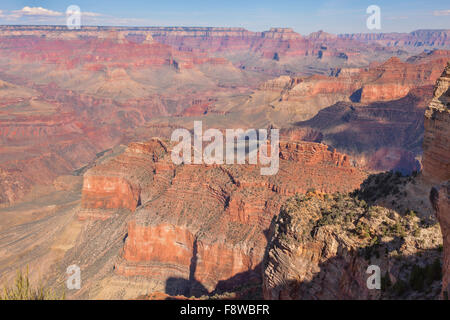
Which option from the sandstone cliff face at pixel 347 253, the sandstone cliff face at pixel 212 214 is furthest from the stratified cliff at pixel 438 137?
the sandstone cliff face at pixel 212 214

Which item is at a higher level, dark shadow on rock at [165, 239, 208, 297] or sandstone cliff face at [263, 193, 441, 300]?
sandstone cliff face at [263, 193, 441, 300]

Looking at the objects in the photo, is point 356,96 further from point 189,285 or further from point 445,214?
point 445,214

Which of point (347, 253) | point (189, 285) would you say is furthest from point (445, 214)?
point (189, 285)

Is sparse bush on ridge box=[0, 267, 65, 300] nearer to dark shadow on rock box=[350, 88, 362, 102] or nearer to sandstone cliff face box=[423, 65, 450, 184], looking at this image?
sandstone cliff face box=[423, 65, 450, 184]

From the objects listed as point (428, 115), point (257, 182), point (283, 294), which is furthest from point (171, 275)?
point (428, 115)

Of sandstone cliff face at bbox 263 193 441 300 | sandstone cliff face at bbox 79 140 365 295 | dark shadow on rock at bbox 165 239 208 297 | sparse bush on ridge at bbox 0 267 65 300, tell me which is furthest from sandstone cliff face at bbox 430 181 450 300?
dark shadow on rock at bbox 165 239 208 297

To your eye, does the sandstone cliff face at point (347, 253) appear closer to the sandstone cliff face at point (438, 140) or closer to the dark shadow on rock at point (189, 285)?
the sandstone cliff face at point (438, 140)

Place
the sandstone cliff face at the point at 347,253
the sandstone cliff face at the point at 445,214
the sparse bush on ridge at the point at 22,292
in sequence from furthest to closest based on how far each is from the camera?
the sandstone cliff face at the point at 347,253, the sparse bush on ridge at the point at 22,292, the sandstone cliff face at the point at 445,214
